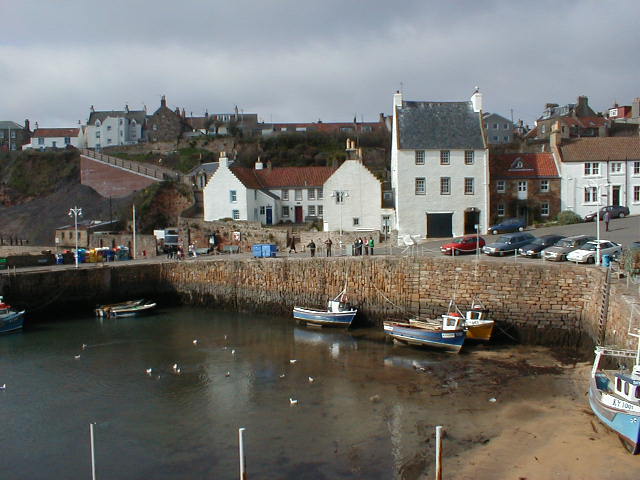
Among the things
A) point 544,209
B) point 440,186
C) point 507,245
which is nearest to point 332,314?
point 507,245

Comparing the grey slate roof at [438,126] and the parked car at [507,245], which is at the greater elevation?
the grey slate roof at [438,126]

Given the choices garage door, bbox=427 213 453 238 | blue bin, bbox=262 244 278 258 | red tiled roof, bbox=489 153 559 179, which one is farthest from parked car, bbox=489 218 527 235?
blue bin, bbox=262 244 278 258

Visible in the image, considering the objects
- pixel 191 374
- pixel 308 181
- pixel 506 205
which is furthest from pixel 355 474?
pixel 308 181

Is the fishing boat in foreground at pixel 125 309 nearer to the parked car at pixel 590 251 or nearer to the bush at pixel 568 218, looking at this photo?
the parked car at pixel 590 251

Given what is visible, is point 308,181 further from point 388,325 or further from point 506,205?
point 388,325

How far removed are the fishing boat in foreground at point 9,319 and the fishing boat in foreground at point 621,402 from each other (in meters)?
26.4

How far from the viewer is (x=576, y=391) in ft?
64.4

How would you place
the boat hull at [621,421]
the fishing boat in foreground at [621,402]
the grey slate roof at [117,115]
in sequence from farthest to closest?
the grey slate roof at [117,115], the fishing boat in foreground at [621,402], the boat hull at [621,421]

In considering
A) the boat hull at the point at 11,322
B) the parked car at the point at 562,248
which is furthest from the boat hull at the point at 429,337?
the boat hull at the point at 11,322

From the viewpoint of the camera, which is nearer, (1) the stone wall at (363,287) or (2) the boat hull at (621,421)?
(2) the boat hull at (621,421)

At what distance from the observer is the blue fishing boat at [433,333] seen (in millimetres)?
24547

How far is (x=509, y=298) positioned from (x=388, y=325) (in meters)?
5.50

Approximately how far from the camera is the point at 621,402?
15.4 m

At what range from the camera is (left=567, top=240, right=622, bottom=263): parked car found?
2766 cm
